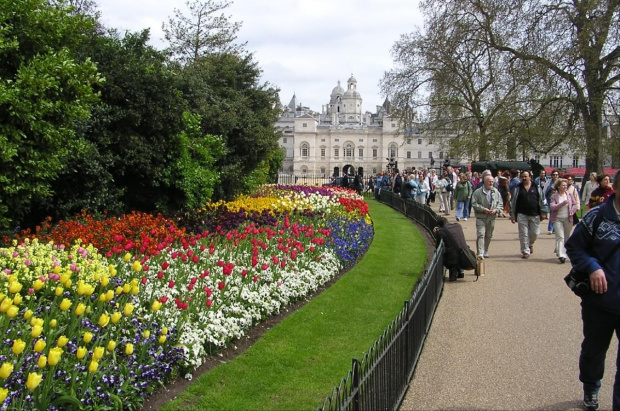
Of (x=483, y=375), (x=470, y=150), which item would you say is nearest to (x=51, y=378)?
(x=483, y=375)

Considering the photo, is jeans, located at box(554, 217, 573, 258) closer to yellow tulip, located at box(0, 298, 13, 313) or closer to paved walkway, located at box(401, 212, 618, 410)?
paved walkway, located at box(401, 212, 618, 410)

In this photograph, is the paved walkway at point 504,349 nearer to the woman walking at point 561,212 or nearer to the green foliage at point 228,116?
the woman walking at point 561,212

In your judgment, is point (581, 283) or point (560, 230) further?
point (560, 230)

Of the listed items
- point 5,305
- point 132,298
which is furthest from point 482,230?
point 5,305

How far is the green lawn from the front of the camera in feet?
14.5

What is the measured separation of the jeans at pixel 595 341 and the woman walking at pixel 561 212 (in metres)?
6.76

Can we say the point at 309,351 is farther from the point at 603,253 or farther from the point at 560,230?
the point at 560,230

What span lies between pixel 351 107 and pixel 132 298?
125 meters

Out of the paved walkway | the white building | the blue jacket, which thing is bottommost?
the paved walkway

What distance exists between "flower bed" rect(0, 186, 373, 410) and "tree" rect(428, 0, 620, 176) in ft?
50.6

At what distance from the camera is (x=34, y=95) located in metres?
7.24

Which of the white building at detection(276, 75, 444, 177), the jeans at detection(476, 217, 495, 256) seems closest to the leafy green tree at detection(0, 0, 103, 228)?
the jeans at detection(476, 217, 495, 256)

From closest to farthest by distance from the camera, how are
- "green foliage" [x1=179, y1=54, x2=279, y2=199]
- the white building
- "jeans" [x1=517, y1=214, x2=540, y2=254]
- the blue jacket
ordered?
the blue jacket, "jeans" [x1=517, y1=214, x2=540, y2=254], "green foliage" [x1=179, y1=54, x2=279, y2=199], the white building

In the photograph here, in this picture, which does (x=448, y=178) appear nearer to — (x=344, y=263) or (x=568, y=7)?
(x=568, y=7)
